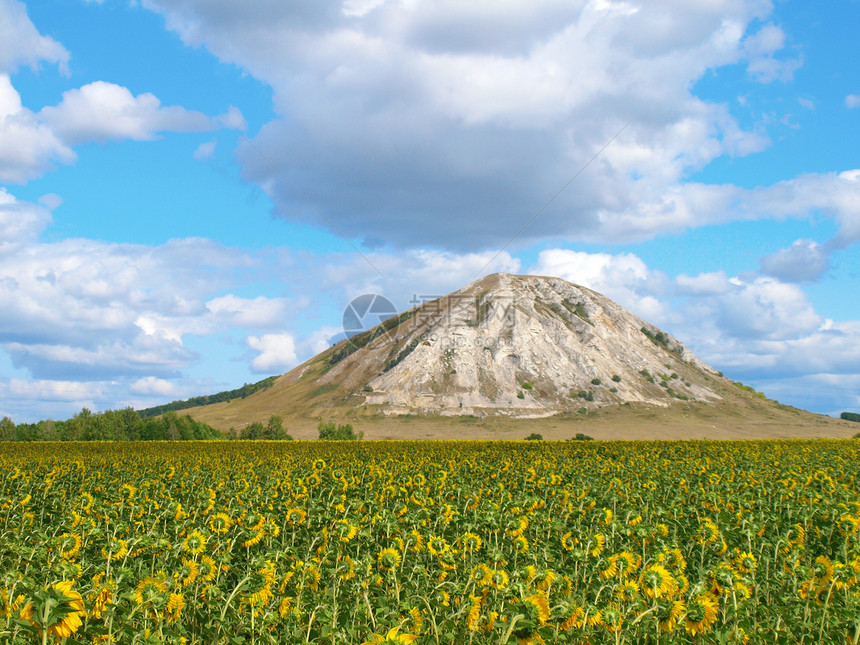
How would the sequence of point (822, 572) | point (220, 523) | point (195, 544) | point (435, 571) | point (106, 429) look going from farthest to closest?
point (106, 429) < point (220, 523) < point (435, 571) < point (822, 572) < point (195, 544)

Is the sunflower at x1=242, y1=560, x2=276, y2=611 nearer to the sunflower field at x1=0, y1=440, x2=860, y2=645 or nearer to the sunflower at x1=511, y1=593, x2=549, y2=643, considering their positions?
the sunflower field at x1=0, y1=440, x2=860, y2=645

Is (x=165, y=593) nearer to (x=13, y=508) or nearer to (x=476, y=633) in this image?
(x=476, y=633)

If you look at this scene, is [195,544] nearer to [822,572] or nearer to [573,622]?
[573,622]

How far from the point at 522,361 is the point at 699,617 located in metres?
155

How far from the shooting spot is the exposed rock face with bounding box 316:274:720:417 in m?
150

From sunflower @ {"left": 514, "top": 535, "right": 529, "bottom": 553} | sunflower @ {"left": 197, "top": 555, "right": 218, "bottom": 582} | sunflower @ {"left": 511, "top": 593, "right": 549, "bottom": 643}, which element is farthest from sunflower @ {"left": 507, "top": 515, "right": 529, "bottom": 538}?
sunflower @ {"left": 197, "top": 555, "right": 218, "bottom": 582}

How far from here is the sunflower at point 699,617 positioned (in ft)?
21.3

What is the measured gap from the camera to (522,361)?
15912cm

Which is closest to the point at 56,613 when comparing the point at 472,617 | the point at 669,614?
the point at 472,617

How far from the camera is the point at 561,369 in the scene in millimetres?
159125

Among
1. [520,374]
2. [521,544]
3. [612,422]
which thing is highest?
[520,374]

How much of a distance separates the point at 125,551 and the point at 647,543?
10.6 metres

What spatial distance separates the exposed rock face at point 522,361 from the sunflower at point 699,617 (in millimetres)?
138007

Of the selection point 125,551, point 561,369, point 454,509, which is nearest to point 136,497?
point 125,551
